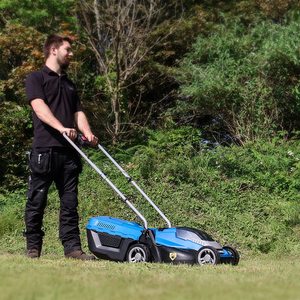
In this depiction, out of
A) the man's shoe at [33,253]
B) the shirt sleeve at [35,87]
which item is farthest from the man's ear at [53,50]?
the man's shoe at [33,253]

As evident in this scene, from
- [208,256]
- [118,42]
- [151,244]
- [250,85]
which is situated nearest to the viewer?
[208,256]

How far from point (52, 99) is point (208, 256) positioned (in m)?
2.23

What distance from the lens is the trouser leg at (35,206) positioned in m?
5.76

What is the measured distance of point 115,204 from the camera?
917 cm

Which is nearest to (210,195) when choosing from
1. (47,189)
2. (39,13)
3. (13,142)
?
(47,189)

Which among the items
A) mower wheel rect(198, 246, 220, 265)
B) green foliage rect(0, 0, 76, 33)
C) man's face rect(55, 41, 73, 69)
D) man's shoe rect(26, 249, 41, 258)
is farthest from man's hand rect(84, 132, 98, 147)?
green foliage rect(0, 0, 76, 33)

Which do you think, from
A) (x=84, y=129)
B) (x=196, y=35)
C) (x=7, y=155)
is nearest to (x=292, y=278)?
(x=84, y=129)

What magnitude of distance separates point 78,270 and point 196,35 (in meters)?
10.5

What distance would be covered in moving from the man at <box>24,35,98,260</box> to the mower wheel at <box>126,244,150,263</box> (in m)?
0.39

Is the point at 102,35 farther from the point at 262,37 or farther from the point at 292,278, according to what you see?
the point at 292,278

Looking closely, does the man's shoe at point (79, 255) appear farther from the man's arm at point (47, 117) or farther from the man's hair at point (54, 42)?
the man's hair at point (54, 42)

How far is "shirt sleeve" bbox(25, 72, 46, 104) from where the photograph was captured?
19.0 feet

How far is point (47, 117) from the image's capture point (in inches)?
223

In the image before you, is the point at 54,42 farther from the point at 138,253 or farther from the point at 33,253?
the point at 138,253
